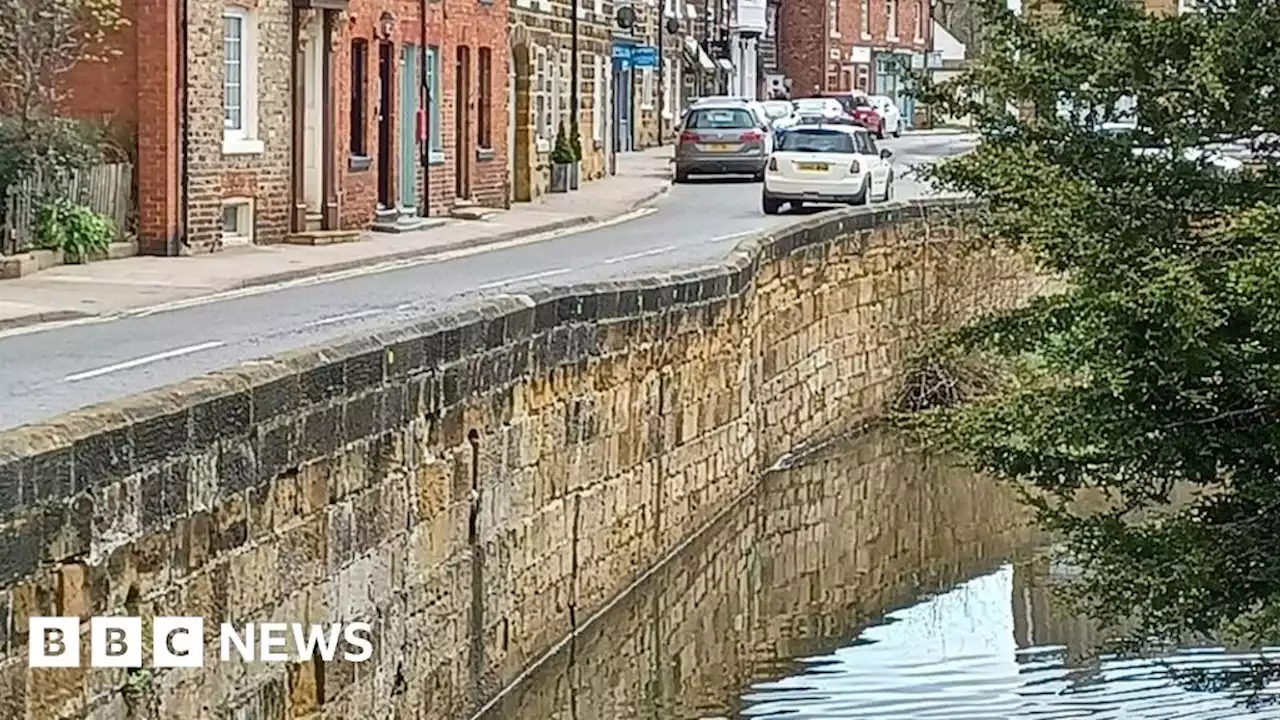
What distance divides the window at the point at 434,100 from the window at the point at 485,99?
2.43m

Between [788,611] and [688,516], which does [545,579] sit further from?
[688,516]

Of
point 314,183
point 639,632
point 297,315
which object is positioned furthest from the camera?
point 314,183

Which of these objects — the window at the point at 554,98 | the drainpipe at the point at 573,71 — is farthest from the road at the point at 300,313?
the drainpipe at the point at 573,71

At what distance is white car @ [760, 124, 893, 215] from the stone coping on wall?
2111 centimetres

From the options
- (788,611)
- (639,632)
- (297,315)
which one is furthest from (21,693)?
(297,315)

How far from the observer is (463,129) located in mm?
37688

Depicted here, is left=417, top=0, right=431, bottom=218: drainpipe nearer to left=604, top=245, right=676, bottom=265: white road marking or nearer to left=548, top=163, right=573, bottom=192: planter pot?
left=604, top=245, right=676, bottom=265: white road marking

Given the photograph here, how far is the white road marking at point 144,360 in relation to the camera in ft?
55.7

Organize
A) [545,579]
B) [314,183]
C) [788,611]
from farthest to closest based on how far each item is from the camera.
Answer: [314,183]
[788,611]
[545,579]

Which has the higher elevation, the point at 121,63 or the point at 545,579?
the point at 121,63

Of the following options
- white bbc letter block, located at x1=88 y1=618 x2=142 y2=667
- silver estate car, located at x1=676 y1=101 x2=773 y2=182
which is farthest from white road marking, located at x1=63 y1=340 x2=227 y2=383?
silver estate car, located at x1=676 y1=101 x2=773 y2=182

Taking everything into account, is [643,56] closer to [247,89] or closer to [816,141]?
[816,141]

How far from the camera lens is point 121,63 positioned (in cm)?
2709

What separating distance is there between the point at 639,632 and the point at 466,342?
3799 millimetres
